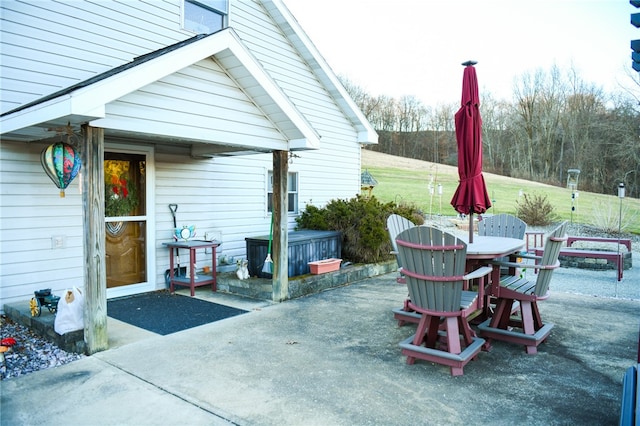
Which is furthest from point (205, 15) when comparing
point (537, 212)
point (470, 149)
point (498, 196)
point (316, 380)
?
point (498, 196)

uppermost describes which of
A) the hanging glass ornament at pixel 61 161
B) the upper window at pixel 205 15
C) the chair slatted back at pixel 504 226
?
the upper window at pixel 205 15

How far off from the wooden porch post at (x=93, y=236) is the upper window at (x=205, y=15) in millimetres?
3985

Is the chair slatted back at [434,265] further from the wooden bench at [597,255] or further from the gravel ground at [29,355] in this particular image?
the wooden bench at [597,255]

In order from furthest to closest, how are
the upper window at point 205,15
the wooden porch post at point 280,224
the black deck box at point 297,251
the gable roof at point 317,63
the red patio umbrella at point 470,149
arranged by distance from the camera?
the gable roof at point 317,63, the upper window at point 205,15, the black deck box at point 297,251, the wooden porch post at point 280,224, the red patio umbrella at point 470,149

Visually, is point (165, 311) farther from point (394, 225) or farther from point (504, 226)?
point (504, 226)

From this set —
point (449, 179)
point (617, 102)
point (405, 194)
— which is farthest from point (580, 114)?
point (405, 194)

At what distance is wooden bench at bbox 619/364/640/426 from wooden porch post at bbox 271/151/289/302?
429 centimetres

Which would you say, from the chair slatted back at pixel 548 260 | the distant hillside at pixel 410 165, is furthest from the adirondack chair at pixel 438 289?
the distant hillside at pixel 410 165

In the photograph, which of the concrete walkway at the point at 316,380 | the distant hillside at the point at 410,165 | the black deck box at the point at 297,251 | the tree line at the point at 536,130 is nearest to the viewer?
the concrete walkway at the point at 316,380

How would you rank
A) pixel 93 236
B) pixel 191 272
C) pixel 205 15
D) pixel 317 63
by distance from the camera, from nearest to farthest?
1. pixel 93 236
2. pixel 191 272
3. pixel 205 15
4. pixel 317 63

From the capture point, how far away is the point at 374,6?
43.1 feet

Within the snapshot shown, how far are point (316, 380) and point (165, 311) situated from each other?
293 centimetres

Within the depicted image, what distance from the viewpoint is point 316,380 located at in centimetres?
355

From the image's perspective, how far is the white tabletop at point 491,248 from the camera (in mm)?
4266
